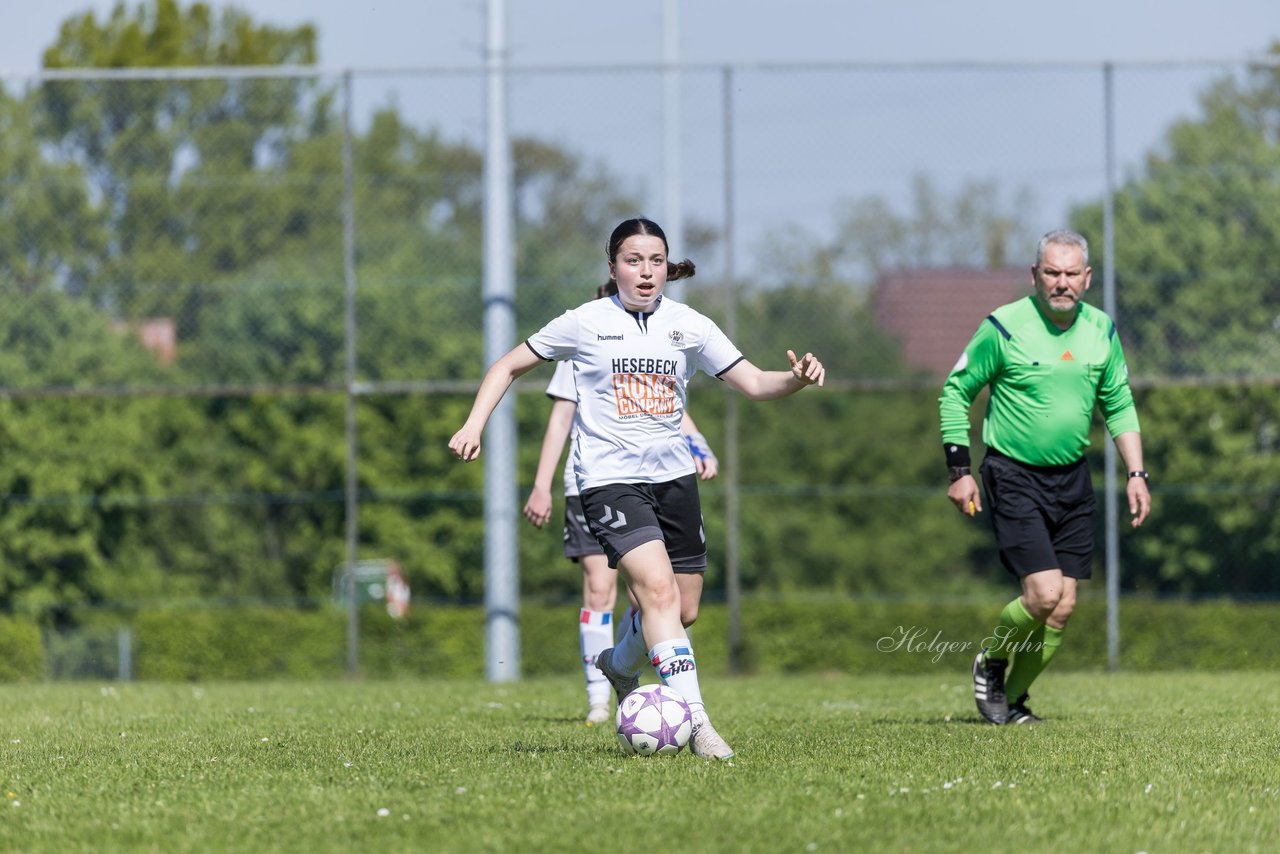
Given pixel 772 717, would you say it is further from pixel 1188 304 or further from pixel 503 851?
pixel 1188 304

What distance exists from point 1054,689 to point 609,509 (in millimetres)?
5252

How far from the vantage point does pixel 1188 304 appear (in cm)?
1562

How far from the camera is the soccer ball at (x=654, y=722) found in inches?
232

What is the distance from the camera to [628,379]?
250 inches

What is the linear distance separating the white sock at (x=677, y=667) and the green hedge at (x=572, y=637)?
9.61 meters

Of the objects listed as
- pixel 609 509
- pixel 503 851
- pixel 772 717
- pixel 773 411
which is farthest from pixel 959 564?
pixel 503 851

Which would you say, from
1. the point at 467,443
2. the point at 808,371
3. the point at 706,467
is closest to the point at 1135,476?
the point at 706,467

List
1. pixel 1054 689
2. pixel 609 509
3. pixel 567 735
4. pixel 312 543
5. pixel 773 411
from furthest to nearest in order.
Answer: pixel 773 411, pixel 312 543, pixel 1054 689, pixel 567 735, pixel 609 509

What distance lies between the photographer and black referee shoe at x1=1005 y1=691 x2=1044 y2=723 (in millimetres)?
7699

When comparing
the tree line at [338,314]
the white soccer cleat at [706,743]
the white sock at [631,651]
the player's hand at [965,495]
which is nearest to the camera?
the white soccer cleat at [706,743]

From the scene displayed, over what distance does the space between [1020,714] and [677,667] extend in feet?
7.82

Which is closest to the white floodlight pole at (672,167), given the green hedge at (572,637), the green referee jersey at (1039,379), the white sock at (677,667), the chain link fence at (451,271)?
the chain link fence at (451,271)

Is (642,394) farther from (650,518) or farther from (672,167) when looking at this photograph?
(672,167)

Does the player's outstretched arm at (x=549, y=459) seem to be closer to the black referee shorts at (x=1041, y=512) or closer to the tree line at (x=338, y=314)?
the black referee shorts at (x=1041, y=512)
